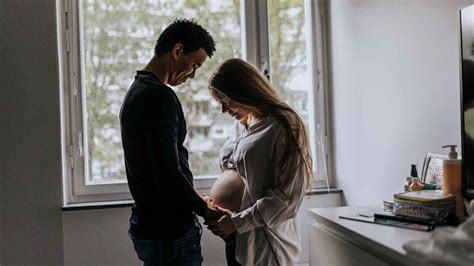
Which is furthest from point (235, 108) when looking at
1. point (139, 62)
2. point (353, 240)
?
point (139, 62)

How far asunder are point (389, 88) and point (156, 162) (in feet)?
3.48

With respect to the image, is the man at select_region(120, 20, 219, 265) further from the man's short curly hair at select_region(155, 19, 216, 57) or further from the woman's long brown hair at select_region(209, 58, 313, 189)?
the woman's long brown hair at select_region(209, 58, 313, 189)

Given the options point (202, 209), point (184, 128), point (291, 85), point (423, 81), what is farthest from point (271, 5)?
point (202, 209)

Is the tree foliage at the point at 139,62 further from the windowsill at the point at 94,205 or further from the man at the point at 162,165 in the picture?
the man at the point at 162,165

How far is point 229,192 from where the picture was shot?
5.32 feet

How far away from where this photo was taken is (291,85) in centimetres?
252

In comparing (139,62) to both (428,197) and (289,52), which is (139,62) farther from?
(428,197)

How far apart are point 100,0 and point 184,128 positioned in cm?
115

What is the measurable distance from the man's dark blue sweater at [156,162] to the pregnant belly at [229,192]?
155 millimetres

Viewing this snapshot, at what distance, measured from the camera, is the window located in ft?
7.47

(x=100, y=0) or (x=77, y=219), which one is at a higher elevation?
(x=100, y=0)

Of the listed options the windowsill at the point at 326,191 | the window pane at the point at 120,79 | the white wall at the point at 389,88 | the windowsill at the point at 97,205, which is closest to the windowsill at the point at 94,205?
the windowsill at the point at 97,205

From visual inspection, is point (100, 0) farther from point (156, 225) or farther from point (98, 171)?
point (156, 225)

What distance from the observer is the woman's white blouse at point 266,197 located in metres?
1.48
